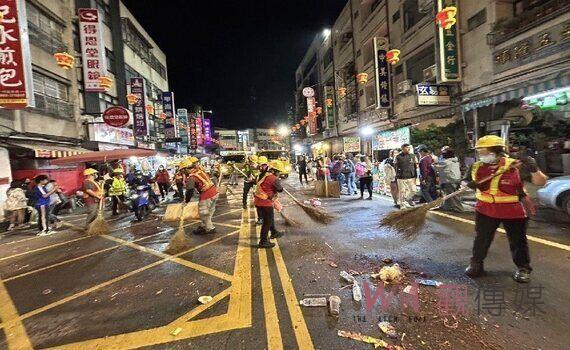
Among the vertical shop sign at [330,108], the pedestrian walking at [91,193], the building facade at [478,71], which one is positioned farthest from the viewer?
the vertical shop sign at [330,108]

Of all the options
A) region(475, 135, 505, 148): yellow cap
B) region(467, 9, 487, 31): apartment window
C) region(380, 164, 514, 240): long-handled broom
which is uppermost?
region(467, 9, 487, 31): apartment window

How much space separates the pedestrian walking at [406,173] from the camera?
8836mm

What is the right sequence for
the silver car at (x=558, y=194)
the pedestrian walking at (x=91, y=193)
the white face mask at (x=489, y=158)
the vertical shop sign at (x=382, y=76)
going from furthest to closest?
→ the vertical shop sign at (x=382, y=76)
the pedestrian walking at (x=91, y=193)
the silver car at (x=558, y=194)
the white face mask at (x=489, y=158)

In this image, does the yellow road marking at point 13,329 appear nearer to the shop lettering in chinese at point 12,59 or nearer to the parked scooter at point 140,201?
the parked scooter at point 140,201

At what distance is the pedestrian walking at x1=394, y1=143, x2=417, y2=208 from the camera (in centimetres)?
A: 884

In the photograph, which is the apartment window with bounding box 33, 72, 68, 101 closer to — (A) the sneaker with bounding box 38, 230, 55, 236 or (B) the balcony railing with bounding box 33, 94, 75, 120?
(B) the balcony railing with bounding box 33, 94, 75, 120

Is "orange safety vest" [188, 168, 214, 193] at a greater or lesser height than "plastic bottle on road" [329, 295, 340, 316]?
greater

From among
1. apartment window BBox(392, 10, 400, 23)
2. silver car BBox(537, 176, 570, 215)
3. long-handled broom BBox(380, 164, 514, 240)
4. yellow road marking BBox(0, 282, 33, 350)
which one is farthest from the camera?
apartment window BBox(392, 10, 400, 23)

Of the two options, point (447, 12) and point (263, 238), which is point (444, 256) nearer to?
point (263, 238)

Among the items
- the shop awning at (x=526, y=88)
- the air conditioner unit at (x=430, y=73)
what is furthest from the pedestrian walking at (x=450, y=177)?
the air conditioner unit at (x=430, y=73)

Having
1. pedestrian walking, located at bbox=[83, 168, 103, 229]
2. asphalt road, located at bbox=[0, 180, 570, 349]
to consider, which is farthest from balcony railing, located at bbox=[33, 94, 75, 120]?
asphalt road, located at bbox=[0, 180, 570, 349]

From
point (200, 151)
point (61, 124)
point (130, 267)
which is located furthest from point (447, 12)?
point (200, 151)

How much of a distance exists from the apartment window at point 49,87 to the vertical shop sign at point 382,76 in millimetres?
19153

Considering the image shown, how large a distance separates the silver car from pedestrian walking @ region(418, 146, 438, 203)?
2470 millimetres
